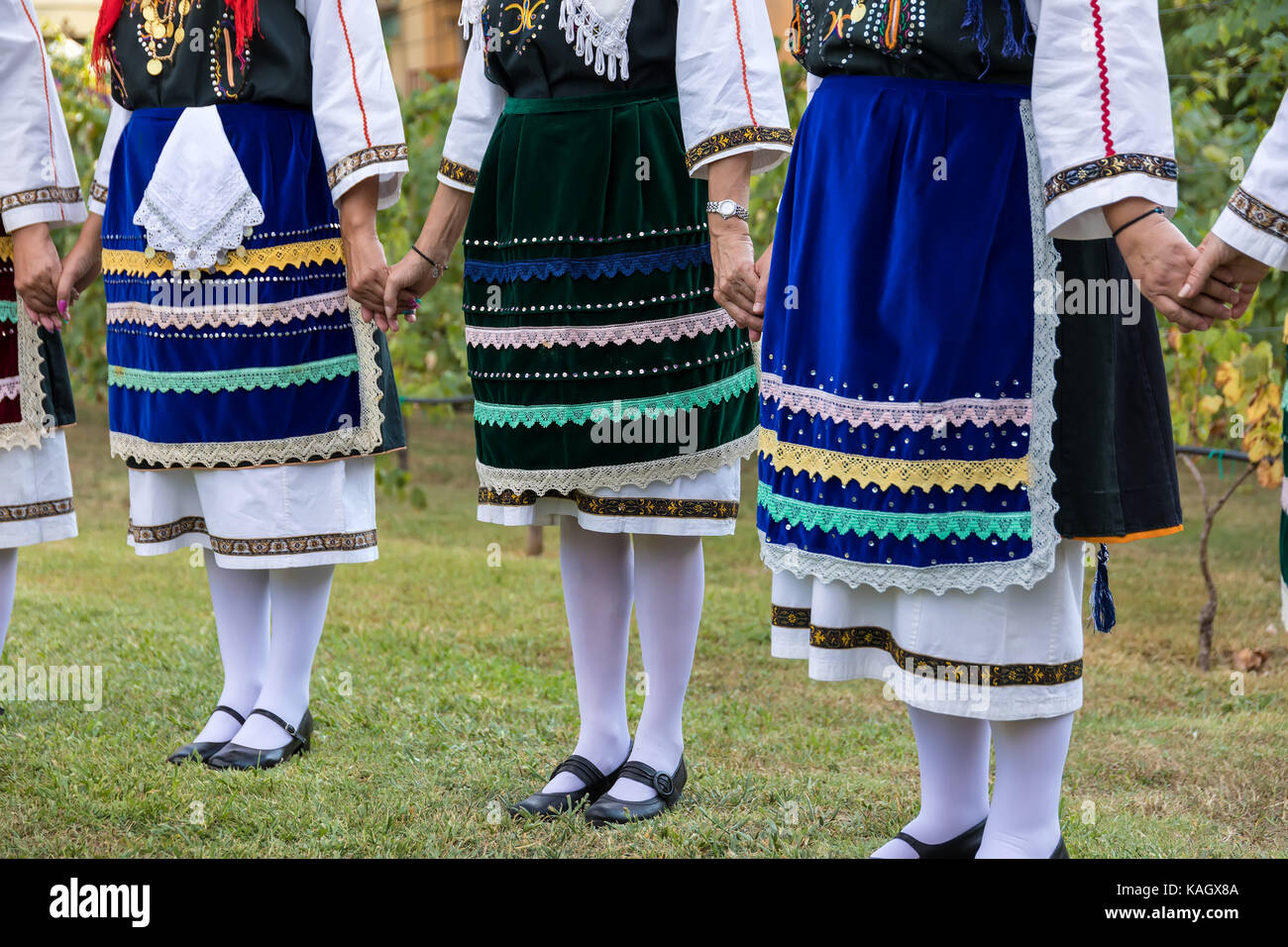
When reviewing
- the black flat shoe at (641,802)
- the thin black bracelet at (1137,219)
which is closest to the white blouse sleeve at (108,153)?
the black flat shoe at (641,802)

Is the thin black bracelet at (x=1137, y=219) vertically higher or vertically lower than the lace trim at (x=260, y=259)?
higher

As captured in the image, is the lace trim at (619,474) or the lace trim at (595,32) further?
the lace trim at (619,474)

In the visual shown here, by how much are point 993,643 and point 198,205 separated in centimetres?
189

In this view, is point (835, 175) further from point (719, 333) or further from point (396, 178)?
point (396, 178)

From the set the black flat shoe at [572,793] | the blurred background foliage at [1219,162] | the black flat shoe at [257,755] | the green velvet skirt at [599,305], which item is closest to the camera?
the green velvet skirt at [599,305]

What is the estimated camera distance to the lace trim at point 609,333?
2564 mm

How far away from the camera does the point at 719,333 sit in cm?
265

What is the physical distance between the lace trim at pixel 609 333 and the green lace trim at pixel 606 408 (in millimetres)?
112

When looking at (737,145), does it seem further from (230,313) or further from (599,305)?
(230,313)

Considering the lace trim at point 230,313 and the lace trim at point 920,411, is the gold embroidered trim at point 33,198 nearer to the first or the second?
the lace trim at point 230,313

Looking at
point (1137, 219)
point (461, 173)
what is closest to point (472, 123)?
point (461, 173)

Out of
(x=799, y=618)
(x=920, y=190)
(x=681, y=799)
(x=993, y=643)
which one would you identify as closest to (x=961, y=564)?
(x=993, y=643)

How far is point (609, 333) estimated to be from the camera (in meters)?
2.56

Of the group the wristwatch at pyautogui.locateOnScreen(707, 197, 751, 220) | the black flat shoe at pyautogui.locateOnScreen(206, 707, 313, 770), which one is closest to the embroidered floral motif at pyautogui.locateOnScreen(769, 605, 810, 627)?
the wristwatch at pyautogui.locateOnScreen(707, 197, 751, 220)
